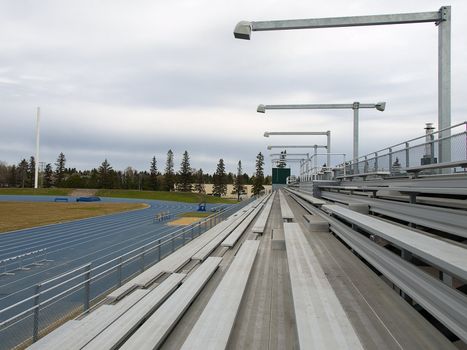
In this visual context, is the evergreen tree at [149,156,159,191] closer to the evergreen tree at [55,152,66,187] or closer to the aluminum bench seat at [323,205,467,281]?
the evergreen tree at [55,152,66,187]

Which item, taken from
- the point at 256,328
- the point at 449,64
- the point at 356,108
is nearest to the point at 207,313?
the point at 256,328

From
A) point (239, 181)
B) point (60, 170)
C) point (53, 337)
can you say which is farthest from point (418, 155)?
point (60, 170)

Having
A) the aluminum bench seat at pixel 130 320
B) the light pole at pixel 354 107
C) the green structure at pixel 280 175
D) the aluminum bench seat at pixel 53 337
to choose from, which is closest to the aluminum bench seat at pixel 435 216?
the aluminum bench seat at pixel 130 320

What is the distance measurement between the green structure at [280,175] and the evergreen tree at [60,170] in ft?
267

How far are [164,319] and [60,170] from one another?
119m

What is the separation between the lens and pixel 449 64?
17.1 ft

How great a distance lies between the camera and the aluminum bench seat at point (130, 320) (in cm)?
303

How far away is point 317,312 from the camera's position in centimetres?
332

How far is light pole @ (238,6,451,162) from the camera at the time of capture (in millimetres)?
5137

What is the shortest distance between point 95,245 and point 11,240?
6263 millimetres

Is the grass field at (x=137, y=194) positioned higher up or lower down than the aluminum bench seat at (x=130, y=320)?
lower down

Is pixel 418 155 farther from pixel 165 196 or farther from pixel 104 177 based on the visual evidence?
pixel 104 177

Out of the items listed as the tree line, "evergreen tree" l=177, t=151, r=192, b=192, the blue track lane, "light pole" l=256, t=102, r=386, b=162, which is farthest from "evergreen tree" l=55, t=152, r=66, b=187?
"light pole" l=256, t=102, r=386, b=162

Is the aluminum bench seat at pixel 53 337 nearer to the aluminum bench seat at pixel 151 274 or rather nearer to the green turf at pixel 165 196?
the aluminum bench seat at pixel 151 274
